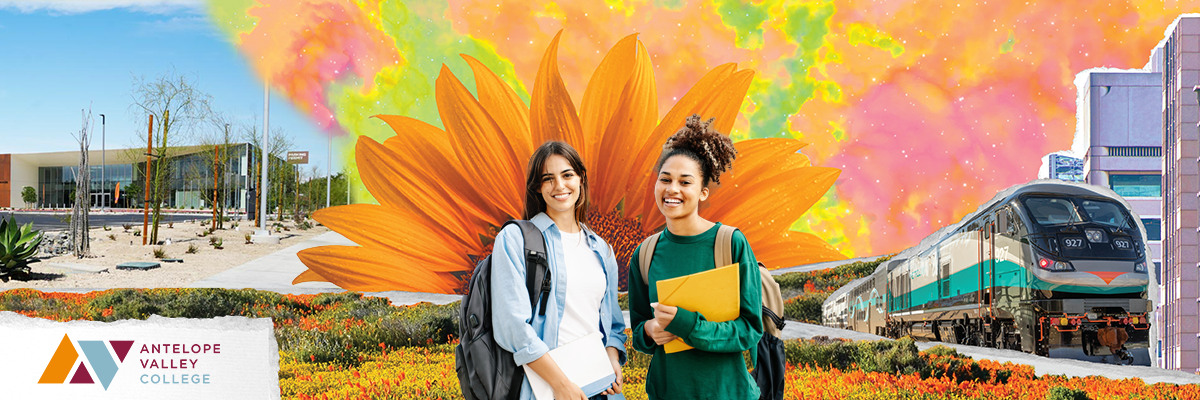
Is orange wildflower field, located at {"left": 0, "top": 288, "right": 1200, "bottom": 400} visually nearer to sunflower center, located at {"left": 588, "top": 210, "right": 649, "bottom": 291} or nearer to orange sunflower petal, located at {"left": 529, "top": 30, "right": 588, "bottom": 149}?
sunflower center, located at {"left": 588, "top": 210, "right": 649, "bottom": 291}

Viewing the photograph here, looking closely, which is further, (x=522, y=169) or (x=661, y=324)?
(x=522, y=169)

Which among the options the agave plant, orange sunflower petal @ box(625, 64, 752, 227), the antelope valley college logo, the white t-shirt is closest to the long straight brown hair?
the white t-shirt

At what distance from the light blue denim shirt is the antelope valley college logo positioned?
3514mm

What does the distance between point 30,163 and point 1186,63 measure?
10253 millimetres

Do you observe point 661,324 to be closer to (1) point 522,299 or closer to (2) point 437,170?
(1) point 522,299

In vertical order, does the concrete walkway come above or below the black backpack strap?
below

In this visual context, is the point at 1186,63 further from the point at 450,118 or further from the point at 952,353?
the point at 450,118

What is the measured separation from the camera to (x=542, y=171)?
1827 millimetres

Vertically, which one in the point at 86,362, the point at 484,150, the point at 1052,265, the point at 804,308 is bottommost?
the point at 86,362

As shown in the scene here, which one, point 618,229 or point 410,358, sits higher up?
point 618,229

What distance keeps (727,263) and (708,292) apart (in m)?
0.12

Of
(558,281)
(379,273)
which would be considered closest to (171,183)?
(379,273)

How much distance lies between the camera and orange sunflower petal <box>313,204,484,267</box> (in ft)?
12.4

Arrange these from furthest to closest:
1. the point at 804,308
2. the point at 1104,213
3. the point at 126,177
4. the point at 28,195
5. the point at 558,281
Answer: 1. the point at 28,195
2. the point at 126,177
3. the point at 804,308
4. the point at 1104,213
5. the point at 558,281
